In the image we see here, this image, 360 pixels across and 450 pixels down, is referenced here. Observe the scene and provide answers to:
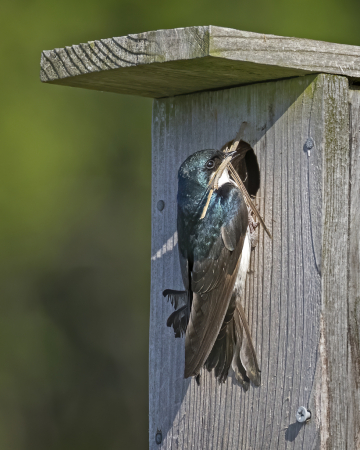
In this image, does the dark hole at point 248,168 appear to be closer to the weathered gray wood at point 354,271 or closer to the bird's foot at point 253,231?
the bird's foot at point 253,231

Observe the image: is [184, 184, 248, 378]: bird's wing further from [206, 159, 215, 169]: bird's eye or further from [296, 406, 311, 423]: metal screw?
[296, 406, 311, 423]: metal screw

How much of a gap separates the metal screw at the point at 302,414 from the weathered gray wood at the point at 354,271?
4.6 inches

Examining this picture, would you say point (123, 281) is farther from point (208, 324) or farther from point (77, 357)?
point (208, 324)

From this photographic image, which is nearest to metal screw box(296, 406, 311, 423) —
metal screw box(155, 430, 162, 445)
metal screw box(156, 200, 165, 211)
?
metal screw box(155, 430, 162, 445)

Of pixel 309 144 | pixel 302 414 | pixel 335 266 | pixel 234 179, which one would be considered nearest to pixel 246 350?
pixel 302 414

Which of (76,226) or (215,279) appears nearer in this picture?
(215,279)

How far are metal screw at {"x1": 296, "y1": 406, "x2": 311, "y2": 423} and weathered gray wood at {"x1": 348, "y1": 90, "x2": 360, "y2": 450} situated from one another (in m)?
0.12

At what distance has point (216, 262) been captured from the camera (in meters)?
1.76

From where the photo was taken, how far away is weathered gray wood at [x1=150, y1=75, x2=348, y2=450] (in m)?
1.73

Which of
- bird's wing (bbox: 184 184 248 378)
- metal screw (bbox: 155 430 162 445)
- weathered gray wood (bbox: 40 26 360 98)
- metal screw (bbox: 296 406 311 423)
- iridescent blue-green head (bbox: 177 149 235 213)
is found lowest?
metal screw (bbox: 155 430 162 445)

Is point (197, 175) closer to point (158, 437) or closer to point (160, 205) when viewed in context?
point (160, 205)

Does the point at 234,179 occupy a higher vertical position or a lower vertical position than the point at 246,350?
higher

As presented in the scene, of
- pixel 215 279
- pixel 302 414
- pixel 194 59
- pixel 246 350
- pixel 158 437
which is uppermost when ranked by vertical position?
pixel 194 59

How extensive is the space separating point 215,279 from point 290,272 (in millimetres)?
191
